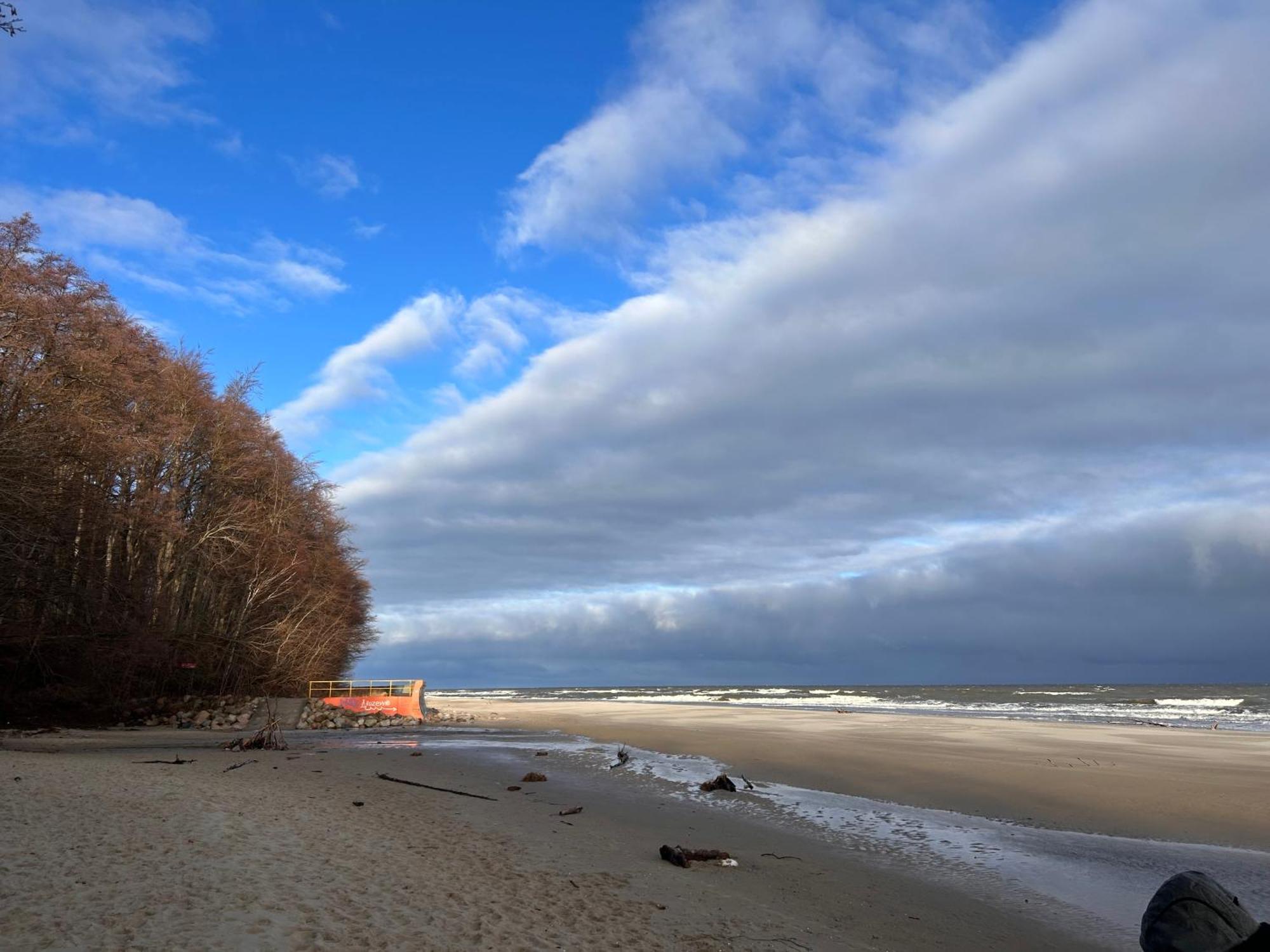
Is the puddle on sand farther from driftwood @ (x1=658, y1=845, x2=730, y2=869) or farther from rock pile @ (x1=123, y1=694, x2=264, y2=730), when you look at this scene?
rock pile @ (x1=123, y1=694, x2=264, y2=730)

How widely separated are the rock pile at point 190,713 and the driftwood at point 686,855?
76.8 feet

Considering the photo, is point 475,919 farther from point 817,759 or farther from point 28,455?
point 28,455

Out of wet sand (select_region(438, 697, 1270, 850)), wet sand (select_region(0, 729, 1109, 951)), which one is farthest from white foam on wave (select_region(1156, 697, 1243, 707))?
wet sand (select_region(0, 729, 1109, 951))

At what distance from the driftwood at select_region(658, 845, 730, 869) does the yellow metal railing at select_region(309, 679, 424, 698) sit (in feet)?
98.9

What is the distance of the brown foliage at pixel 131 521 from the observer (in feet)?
62.8

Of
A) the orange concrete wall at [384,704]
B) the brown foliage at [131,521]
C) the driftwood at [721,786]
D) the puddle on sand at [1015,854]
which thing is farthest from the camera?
the orange concrete wall at [384,704]

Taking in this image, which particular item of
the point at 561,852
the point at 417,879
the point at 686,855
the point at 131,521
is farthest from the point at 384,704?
the point at 417,879

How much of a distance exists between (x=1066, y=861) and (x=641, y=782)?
7.74 metres

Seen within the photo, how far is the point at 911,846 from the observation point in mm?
9633

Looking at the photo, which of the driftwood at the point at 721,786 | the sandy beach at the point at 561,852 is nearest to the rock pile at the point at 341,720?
the sandy beach at the point at 561,852

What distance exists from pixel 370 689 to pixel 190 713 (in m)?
9.10

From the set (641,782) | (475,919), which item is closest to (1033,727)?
(641,782)

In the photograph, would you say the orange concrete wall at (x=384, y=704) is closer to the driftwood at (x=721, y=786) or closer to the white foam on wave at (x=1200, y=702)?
the driftwood at (x=721, y=786)

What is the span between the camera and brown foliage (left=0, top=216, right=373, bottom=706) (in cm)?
1914
